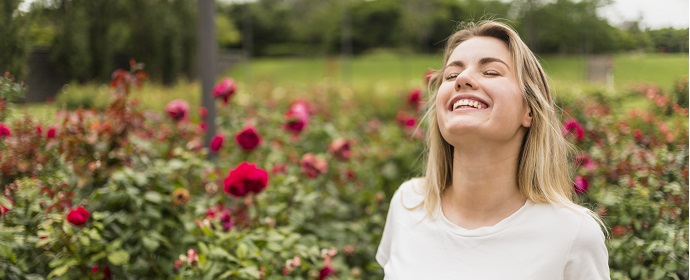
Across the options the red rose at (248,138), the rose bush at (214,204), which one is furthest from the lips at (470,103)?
the red rose at (248,138)

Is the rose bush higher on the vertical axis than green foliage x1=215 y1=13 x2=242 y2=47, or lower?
lower

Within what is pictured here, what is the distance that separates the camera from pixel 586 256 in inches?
49.9

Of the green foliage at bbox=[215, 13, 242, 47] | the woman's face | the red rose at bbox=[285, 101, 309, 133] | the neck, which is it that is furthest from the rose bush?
the green foliage at bbox=[215, 13, 242, 47]

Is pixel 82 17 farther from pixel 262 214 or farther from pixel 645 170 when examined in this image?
pixel 645 170

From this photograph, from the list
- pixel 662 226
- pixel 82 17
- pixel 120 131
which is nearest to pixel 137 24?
pixel 82 17

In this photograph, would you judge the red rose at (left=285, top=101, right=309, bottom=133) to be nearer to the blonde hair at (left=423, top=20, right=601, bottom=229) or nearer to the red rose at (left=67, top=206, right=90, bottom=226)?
the red rose at (left=67, top=206, right=90, bottom=226)

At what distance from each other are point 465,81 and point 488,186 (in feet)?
0.80

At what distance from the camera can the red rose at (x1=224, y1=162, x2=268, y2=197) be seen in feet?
6.60

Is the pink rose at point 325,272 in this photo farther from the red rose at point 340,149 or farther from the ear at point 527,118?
the red rose at point 340,149

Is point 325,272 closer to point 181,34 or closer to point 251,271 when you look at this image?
point 251,271

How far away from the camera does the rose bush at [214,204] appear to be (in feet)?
5.81

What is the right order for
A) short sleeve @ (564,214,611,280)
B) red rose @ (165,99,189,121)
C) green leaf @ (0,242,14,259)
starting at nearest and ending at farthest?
1. short sleeve @ (564,214,611,280)
2. green leaf @ (0,242,14,259)
3. red rose @ (165,99,189,121)

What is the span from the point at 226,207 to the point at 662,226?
1442 millimetres

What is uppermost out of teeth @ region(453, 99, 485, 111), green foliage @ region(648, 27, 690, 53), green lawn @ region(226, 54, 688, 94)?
green foliage @ region(648, 27, 690, 53)
